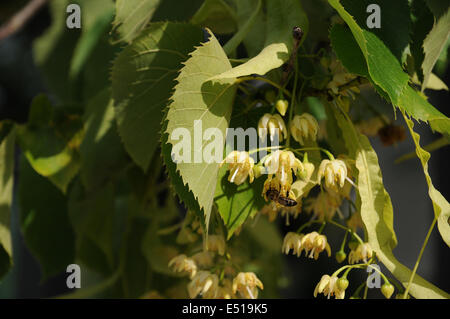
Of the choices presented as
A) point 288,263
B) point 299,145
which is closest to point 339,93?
point 299,145

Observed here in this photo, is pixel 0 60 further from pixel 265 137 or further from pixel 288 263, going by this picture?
pixel 265 137

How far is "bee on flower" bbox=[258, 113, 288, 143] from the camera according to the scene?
40 cm

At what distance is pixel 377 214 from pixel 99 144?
338mm

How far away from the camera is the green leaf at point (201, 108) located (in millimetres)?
364

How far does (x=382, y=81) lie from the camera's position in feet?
1.19

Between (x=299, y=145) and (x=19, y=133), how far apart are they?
1.15 feet

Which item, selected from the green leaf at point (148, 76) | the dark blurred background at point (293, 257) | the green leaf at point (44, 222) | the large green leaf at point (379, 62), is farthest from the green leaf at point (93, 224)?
the dark blurred background at point (293, 257)

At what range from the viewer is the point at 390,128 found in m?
0.65

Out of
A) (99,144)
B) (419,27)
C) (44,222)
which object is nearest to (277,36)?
(419,27)

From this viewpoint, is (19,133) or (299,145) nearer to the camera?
(299,145)

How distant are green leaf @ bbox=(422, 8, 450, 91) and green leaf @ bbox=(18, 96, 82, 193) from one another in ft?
1.28

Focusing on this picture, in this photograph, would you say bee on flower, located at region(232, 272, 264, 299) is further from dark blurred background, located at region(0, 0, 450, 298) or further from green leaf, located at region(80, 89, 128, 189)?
dark blurred background, located at region(0, 0, 450, 298)

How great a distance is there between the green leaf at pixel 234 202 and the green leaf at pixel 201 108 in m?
0.03
